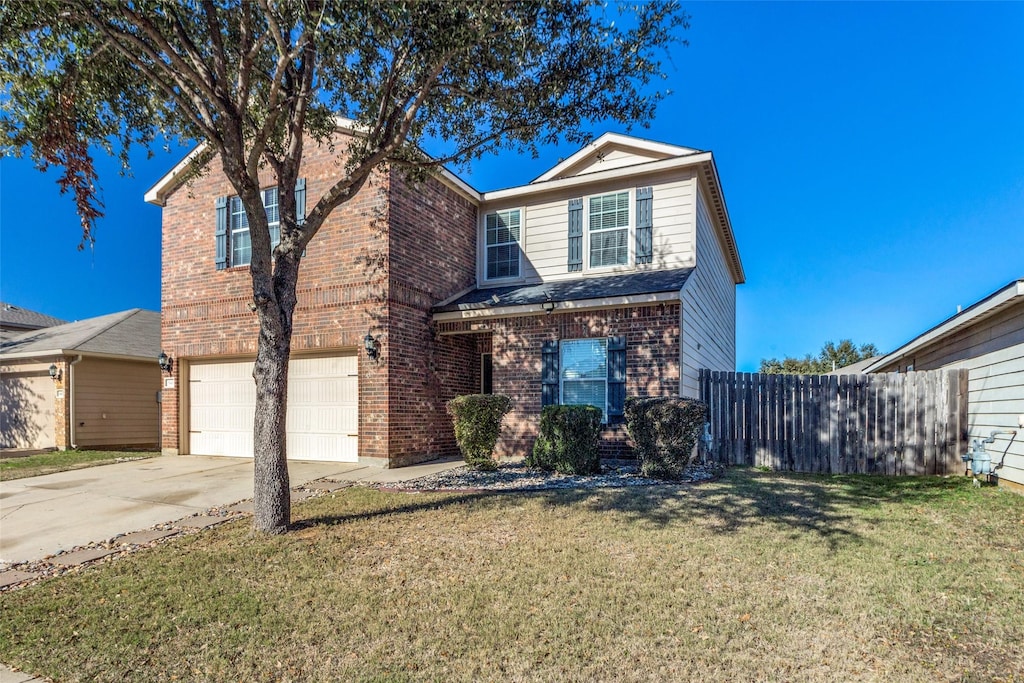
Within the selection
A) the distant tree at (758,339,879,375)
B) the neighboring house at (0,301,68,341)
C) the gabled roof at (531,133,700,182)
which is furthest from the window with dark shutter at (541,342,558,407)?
the distant tree at (758,339,879,375)

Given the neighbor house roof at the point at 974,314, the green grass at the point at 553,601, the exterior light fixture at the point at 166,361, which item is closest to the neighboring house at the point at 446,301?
the exterior light fixture at the point at 166,361

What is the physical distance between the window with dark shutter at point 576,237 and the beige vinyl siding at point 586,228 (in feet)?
0.35

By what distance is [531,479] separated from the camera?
784 centimetres

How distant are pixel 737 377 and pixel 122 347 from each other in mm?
16167

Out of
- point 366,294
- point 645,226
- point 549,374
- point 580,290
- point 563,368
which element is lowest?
point 549,374

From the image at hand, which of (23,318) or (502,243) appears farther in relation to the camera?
(23,318)

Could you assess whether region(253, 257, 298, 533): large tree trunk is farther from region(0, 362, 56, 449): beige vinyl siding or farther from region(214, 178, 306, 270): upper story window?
region(0, 362, 56, 449): beige vinyl siding

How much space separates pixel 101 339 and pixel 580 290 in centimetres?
1373

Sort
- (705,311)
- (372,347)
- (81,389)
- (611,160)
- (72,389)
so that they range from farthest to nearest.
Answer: (81,389), (72,389), (611,160), (705,311), (372,347)

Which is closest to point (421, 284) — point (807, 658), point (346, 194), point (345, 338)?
point (345, 338)

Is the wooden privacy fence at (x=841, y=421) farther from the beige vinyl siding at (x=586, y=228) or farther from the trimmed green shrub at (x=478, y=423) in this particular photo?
the trimmed green shrub at (x=478, y=423)

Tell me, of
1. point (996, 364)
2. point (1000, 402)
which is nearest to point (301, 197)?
point (996, 364)

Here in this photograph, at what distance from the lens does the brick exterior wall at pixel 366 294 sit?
373 inches

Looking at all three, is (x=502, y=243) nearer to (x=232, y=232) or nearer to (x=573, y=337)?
Answer: (x=573, y=337)
